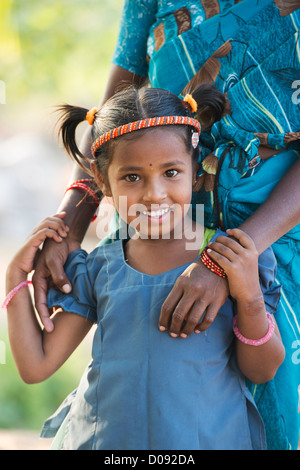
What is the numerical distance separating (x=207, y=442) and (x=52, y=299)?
2.08 feet

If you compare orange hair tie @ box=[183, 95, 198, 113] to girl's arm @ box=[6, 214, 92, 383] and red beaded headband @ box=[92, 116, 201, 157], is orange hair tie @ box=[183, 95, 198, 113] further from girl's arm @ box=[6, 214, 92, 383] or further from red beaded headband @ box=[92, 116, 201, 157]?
girl's arm @ box=[6, 214, 92, 383]

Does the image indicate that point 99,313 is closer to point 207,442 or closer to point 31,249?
point 31,249

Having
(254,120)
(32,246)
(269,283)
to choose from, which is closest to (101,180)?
(32,246)

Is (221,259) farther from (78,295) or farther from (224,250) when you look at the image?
(78,295)

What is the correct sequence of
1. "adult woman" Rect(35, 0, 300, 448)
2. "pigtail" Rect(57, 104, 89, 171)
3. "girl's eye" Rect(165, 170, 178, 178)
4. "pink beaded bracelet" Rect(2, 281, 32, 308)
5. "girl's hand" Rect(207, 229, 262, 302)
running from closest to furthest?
"girl's hand" Rect(207, 229, 262, 302), "adult woman" Rect(35, 0, 300, 448), "girl's eye" Rect(165, 170, 178, 178), "pink beaded bracelet" Rect(2, 281, 32, 308), "pigtail" Rect(57, 104, 89, 171)

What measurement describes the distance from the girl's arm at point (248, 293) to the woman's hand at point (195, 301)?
0.04 metres

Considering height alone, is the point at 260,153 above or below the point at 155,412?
above

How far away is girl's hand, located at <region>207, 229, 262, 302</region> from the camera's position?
1.39 m

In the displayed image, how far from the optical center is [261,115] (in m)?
1.62

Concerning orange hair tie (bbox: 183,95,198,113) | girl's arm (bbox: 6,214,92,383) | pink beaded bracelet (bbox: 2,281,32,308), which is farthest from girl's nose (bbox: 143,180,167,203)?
pink beaded bracelet (bbox: 2,281,32,308)

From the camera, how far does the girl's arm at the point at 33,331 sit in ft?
5.47

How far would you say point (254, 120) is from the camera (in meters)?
1.64

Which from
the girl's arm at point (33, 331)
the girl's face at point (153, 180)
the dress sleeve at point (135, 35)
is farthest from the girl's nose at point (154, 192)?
the dress sleeve at point (135, 35)

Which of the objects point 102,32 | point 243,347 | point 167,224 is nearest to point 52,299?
point 167,224
